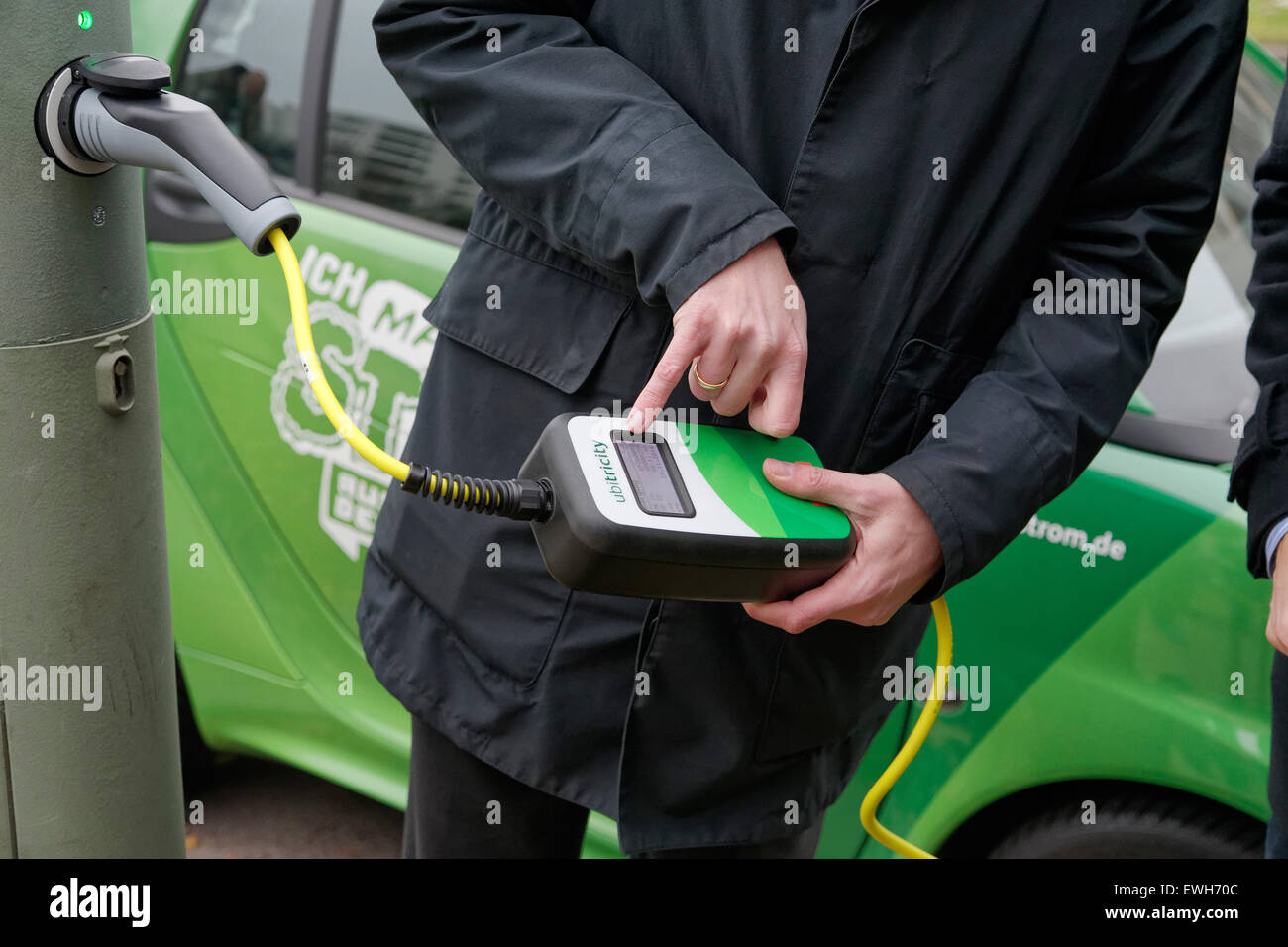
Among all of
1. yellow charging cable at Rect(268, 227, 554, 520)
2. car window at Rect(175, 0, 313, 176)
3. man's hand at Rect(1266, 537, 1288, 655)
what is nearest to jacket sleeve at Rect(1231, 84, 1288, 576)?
man's hand at Rect(1266, 537, 1288, 655)

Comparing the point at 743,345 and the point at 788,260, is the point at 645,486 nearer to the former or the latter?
the point at 743,345

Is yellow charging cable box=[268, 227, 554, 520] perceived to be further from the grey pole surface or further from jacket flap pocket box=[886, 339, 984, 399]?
jacket flap pocket box=[886, 339, 984, 399]

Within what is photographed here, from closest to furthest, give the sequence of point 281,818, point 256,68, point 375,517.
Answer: point 375,517
point 256,68
point 281,818

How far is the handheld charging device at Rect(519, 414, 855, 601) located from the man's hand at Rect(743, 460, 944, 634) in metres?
0.01

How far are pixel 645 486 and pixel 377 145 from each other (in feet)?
4.34

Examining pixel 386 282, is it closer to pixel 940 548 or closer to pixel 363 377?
pixel 363 377

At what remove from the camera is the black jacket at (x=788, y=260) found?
1188 millimetres

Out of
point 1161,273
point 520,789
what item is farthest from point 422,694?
point 1161,273

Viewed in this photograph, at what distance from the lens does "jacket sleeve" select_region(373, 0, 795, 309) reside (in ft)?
3.71

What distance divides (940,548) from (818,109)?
1.36 feet

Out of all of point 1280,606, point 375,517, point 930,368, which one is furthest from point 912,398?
point 375,517

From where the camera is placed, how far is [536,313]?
1.31 m

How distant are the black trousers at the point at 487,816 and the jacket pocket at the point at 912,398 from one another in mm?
446

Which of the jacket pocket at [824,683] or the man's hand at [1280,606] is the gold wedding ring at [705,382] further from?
the man's hand at [1280,606]
